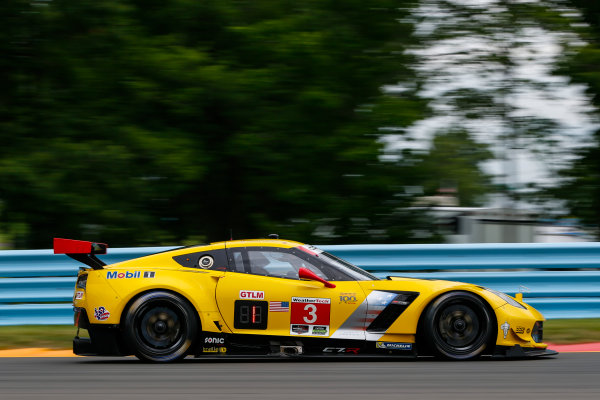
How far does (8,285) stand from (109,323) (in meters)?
2.81

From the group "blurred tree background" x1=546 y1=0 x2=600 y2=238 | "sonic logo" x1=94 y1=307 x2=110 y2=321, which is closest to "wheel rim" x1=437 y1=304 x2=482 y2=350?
"sonic logo" x1=94 y1=307 x2=110 y2=321

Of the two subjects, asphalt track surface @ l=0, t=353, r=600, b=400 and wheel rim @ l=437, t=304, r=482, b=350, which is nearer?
asphalt track surface @ l=0, t=353, r=600, b=400

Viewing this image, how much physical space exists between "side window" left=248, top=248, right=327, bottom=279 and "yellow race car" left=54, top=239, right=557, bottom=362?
0.02 meters

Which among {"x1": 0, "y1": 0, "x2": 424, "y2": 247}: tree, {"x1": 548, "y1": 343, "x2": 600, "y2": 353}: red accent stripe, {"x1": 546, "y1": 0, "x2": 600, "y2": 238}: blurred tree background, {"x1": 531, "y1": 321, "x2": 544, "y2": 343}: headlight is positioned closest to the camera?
{"x1": 531, "y1": 321, "x2": 544, "y2": 343}: headlight

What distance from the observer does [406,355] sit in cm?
697

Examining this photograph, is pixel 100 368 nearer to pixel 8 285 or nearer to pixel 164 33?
pixel 8 285

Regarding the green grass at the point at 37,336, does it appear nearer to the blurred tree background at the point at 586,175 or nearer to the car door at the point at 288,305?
the car door at the point at 288,305

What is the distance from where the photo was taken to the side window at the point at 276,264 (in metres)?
7.18

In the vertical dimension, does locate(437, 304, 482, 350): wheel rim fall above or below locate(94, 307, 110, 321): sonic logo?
below

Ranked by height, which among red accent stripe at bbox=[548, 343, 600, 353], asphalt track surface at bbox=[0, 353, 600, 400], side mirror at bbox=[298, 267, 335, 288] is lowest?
asphalt track surface at bbox=[0, 353, 600, 400]

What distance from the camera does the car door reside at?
6.93 m

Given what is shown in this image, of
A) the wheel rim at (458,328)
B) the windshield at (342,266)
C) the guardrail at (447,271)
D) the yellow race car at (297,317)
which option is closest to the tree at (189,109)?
the guardrail at (447,271)

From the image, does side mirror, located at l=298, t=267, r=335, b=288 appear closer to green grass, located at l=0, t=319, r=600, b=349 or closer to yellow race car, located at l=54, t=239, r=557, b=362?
yellow race car, located at l=54, t=239, r=557, b=362

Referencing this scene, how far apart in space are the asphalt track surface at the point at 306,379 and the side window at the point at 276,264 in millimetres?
783
